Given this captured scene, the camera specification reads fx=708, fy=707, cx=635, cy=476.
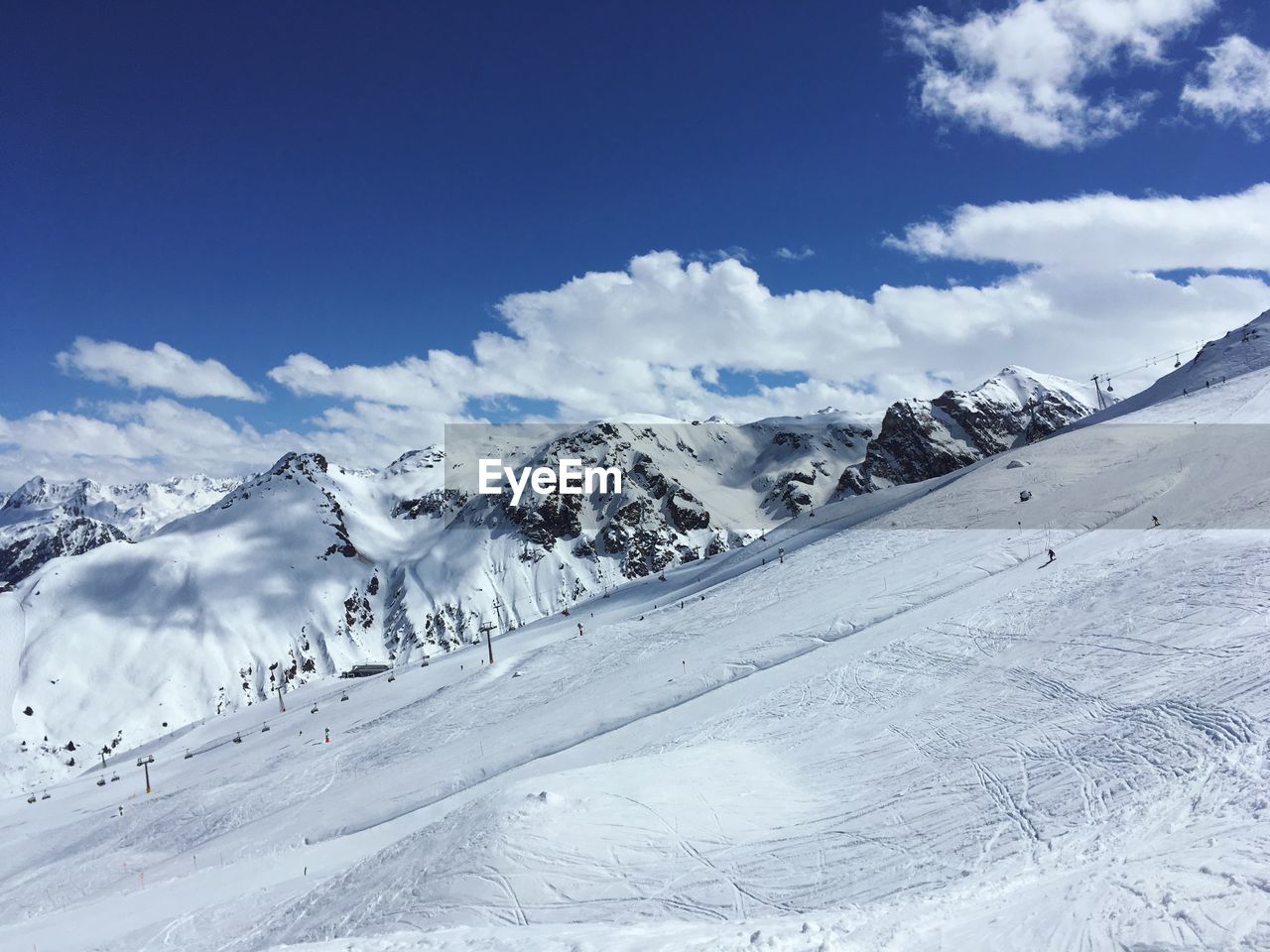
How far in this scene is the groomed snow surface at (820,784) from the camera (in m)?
14.1

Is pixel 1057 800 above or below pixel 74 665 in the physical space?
below

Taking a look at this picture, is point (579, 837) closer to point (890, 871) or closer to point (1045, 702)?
point (890, 871)

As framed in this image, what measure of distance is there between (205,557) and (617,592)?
548 ft

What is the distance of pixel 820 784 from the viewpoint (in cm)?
2138

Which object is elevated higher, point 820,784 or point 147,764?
point 147,764

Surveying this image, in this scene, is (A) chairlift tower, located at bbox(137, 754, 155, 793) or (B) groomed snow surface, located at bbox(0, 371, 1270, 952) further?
(A) chairlift tower, located at bbox(137, 754, 155, 793)

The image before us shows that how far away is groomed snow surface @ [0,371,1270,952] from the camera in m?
14.1

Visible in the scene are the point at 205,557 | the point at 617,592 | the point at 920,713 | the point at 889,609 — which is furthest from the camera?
the point at 205,557

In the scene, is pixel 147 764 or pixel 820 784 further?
pixel 147 764

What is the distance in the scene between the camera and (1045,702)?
22.3 metres

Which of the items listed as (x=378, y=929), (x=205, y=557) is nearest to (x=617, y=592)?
(x=378, y=929)

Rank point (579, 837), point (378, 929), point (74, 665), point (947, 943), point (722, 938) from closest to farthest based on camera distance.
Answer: point (947, 943), point (722, 938), point (378, 929), point (579, 837), point (74, 665)

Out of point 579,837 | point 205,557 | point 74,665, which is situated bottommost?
point 579,837

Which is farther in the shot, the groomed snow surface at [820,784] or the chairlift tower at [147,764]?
the chairlift tower at [147,764]
